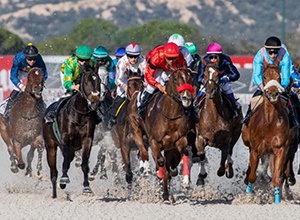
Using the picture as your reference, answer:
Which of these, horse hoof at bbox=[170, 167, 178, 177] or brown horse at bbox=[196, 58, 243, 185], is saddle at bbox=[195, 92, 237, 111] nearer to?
brown horse at bbox=[196, 58, 243, 185]

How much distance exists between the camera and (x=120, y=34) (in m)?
53.6

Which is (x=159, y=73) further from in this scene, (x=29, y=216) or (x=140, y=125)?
(x=29, y=216)

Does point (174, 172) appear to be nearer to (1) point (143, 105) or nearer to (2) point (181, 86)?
(1) point (143, 105)

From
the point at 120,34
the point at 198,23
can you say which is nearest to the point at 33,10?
the point at 198,23

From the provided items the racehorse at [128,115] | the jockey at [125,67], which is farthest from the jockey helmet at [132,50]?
the racehorse at [128,115]

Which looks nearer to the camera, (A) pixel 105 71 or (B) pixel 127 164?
(B) pixel 127 164

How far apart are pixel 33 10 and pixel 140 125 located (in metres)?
69.5

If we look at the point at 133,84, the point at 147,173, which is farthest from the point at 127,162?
the point at 133,84

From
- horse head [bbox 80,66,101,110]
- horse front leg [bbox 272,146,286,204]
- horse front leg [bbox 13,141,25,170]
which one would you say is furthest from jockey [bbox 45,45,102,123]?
horse front leg [bbox 272,146,286,204]

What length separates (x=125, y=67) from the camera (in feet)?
37.5

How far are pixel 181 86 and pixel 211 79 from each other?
1.07m

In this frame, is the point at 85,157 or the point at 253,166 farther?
the point at 85,157

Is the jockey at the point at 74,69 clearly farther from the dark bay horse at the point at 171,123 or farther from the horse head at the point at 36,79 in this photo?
the dark bay horse at the point at 171,123

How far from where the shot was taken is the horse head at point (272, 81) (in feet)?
28.9
